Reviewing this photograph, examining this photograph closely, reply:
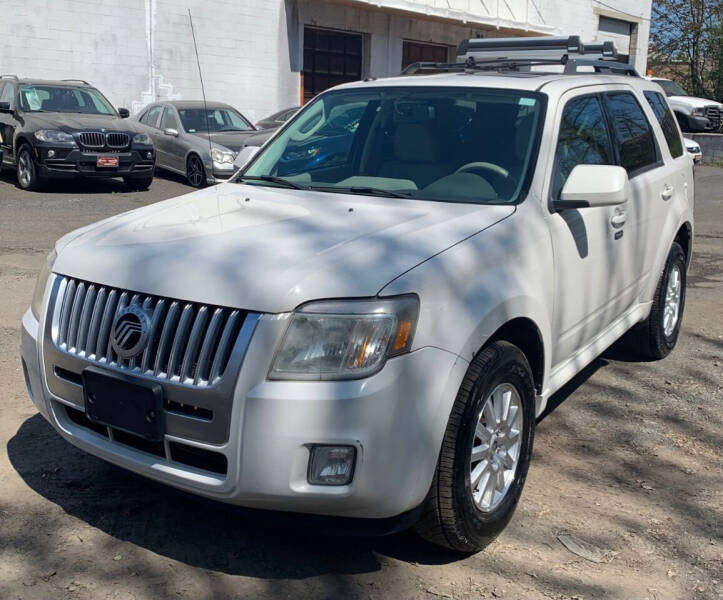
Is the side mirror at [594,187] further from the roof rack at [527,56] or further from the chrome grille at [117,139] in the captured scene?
the chrome grille at [117,139]

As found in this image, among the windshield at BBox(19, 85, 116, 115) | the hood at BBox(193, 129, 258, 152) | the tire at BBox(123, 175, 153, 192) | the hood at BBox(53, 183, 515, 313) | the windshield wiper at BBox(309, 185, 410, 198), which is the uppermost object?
the windshield at BBox(19, 85, 116, 115)

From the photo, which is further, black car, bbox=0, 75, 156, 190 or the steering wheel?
black car, bbox=0, 75, 156, 190

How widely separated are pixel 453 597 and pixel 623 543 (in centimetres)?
85

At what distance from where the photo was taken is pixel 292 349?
2.79 metres

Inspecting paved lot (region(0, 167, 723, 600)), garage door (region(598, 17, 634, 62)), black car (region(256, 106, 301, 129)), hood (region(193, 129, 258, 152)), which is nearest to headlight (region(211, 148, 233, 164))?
hood (region(193, 129, 258, 152))

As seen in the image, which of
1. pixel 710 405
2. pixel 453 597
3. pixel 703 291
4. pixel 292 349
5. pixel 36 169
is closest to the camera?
pixel 292 349

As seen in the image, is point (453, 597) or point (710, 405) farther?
point (710, 405)

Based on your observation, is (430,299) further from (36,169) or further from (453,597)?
(36,169)

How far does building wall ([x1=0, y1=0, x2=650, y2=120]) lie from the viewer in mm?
16594

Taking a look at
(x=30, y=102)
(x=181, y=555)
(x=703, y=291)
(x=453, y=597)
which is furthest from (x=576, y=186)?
(x=30, y=102)

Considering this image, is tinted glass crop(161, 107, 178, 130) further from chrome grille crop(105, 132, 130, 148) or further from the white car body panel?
the white car body panel

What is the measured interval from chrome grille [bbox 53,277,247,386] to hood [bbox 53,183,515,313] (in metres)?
0.04

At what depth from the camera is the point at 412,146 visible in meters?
4.26

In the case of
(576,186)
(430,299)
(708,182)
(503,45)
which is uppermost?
(503,45)
